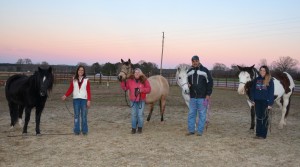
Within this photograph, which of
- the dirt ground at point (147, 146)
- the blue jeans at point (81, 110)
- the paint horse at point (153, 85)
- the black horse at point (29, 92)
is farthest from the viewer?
the paint horse at point (153, 85)

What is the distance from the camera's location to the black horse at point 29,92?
6086 mm

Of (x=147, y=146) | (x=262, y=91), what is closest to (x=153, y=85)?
(x=147, y=146)

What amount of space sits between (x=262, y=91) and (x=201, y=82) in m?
1.41

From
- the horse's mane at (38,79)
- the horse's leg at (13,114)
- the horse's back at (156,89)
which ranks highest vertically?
the horse's mane at (38,79)

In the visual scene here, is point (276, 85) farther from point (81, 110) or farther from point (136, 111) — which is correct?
point (81, 110)

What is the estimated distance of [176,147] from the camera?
18.7 feet

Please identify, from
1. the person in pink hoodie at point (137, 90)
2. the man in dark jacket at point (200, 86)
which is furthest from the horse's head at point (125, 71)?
the man in dark jacket at point (200, 86)

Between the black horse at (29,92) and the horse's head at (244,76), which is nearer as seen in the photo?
the black horse at (29,92)

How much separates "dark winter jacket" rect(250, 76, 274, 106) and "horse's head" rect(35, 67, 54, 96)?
4.59 metres

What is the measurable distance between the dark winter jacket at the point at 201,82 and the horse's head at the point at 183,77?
0.86 feet

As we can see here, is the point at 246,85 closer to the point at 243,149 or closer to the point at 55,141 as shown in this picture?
the point at 243,149

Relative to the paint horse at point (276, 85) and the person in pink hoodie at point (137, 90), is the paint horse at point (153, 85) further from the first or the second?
the paint horse at point (276, 85)

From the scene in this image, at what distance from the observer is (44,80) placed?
6008 mm

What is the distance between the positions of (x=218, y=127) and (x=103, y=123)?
3.24m
